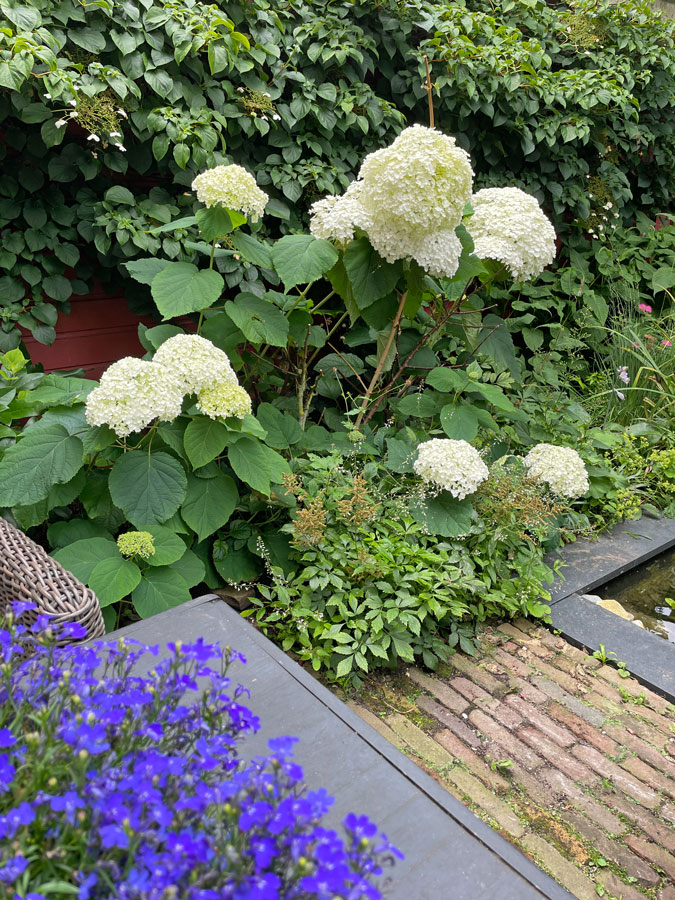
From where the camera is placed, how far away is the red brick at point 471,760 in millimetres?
1731

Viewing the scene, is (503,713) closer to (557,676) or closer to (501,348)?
(557,676)

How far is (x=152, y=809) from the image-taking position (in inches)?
23.3

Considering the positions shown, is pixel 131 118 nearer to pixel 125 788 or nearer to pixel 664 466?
pixel 125 788

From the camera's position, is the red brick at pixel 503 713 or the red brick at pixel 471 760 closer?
the red brick at pixel 471 760

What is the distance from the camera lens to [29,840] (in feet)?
1.93

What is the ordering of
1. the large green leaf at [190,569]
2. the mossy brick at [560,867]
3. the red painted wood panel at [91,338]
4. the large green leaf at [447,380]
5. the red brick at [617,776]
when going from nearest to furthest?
the mossy brick at [560,867], the red brick at [617,776], the large green leaf at [190,569], the large green leaf at [447,380], the red painted wood panel at [91,338]

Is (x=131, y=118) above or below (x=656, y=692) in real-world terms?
above

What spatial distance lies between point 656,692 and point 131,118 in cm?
281


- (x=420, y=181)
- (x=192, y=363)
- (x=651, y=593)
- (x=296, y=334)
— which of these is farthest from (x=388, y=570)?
(x=651, y=593)

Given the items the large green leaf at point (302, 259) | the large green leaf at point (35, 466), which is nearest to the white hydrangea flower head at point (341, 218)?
the large green leaf at point (302, 259)

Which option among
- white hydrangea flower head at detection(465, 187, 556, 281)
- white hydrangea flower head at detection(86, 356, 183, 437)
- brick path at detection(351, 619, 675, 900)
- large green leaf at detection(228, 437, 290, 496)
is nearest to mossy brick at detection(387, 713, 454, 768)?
brick path at detection(351, 619, 675, 900)

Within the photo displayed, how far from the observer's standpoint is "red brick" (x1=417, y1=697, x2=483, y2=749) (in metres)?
1.87

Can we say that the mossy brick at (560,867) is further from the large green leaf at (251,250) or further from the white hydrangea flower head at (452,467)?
the large green leaf at (251,250)

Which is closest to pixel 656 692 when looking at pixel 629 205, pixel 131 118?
pixel 131 118
